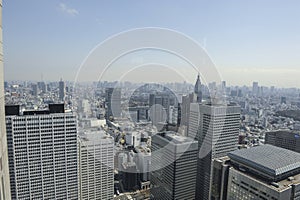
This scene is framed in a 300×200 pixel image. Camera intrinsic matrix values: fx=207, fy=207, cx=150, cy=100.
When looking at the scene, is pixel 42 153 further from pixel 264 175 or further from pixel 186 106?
pixel 264 175

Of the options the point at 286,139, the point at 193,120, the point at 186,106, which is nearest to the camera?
the point at 186,106

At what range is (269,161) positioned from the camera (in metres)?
3.60

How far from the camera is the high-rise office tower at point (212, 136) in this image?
16.1 ft

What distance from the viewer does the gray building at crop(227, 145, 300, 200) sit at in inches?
126

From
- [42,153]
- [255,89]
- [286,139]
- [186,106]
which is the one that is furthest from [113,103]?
[255,89]

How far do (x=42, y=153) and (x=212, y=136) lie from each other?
3.65m

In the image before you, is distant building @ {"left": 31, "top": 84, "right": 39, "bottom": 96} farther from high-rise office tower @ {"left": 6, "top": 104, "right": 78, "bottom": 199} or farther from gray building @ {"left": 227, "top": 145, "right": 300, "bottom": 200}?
gray building @ {"left": 227, "top": 145, "right": 300, "bottom": 200}

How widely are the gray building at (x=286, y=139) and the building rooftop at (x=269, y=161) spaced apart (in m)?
3.71

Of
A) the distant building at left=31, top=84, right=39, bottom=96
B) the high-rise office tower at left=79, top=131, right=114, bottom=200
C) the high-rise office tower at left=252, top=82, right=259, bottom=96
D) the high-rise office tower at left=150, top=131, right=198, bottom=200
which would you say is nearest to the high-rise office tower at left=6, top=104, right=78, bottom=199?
the high-rise office tower at left=79, top=131, right=114, bottom=200

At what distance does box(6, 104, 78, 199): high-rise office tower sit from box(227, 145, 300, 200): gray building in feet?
9.99

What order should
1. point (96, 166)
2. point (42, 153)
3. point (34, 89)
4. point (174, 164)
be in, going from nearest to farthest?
1. point (42, 153)
2. point (174, 164)
3. point (96, 166)
4. point (34, 89)

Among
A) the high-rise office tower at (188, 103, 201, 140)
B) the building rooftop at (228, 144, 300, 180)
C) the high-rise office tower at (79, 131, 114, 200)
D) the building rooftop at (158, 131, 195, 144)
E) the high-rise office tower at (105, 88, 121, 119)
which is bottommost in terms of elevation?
the high-rise office tower at (79, 131, 114, 200)

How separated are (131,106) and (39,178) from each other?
215cm

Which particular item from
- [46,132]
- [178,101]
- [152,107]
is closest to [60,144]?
[46,132]
